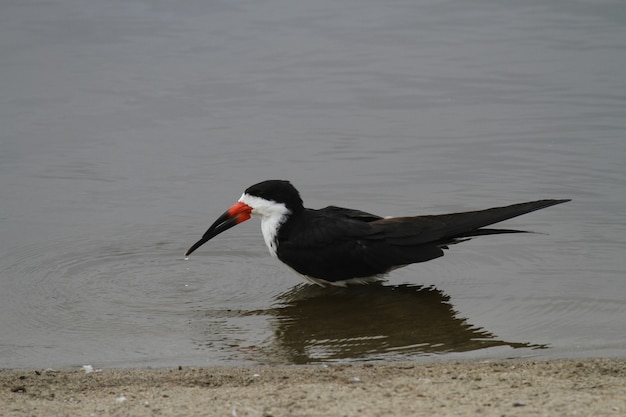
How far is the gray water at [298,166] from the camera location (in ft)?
22.7

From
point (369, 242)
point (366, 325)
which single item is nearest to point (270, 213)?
point (369, 242)

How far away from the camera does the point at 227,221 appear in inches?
316

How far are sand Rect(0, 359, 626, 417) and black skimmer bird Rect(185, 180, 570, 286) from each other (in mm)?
1852

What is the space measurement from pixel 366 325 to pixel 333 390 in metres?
1.98

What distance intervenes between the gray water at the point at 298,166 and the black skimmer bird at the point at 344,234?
0.24 m

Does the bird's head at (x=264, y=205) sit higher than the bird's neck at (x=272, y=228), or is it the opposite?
the bird's head at (x=264, y=205)

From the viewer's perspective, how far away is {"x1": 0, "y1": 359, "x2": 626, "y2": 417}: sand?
476 cm

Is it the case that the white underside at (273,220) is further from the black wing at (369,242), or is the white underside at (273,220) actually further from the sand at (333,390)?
the sand at (333,390)

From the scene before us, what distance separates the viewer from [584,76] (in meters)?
12.2

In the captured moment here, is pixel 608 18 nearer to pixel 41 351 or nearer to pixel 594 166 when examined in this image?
pixel 594 166

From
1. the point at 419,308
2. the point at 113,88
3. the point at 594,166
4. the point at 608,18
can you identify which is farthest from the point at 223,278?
the point at 608,18

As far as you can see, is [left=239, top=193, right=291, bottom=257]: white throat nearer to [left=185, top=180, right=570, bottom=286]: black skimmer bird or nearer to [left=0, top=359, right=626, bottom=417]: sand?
[left=185, top=180, right=570, bottom=286]: black skimmer bird

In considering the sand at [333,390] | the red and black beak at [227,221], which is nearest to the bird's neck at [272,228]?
the red and black beak at [227,221]

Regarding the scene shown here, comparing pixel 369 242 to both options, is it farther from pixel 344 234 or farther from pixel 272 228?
pixel 272 228
